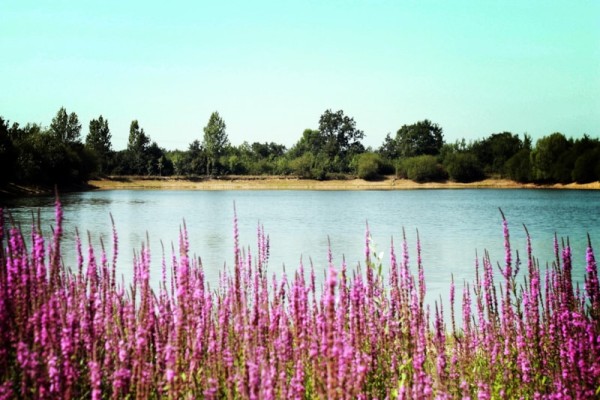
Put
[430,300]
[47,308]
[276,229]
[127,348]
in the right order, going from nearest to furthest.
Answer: [47,308]
[127,348]
[430,300]
[276,229]

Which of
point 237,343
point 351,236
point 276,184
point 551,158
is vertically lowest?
point 351,236

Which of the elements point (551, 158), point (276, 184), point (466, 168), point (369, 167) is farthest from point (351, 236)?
point (369, 167)

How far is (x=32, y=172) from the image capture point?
88.3 m

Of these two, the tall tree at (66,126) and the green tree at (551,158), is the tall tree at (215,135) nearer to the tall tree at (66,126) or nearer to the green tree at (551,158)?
the tall tree at (66,126)

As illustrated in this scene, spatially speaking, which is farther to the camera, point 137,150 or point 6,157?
point 137,150

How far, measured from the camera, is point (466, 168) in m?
146

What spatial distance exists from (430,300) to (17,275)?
45.3ft

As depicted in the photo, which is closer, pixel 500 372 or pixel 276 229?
pixel 500 372

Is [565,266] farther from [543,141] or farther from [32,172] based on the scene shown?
[543,141]

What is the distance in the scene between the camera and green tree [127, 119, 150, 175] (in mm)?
152750

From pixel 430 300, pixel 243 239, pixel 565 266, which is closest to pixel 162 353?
pixel 565 266

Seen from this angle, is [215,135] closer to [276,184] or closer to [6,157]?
[276,184]

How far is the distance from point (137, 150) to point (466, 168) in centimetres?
8714

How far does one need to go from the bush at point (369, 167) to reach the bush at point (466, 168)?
19.3m
